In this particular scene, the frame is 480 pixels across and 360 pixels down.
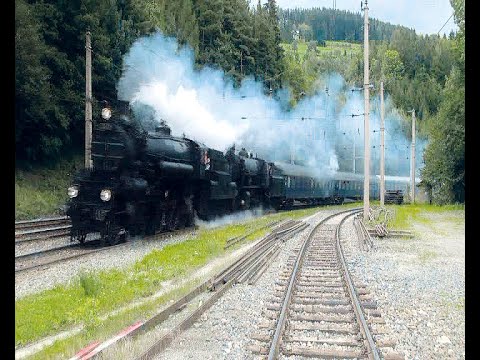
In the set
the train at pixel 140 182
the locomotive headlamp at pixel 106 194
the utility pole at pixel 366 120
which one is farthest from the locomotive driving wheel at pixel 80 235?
the utility pole at pixel 366 120

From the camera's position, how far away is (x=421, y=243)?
55.9 ft

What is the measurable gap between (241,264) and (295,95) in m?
56.7

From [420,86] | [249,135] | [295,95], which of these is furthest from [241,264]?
[295,95]

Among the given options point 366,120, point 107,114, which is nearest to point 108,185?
point 107,114

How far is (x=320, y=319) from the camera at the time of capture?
716cm

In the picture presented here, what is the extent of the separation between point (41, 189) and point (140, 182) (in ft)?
41.4

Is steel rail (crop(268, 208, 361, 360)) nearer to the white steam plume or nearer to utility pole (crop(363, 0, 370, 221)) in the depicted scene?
the white steam plume

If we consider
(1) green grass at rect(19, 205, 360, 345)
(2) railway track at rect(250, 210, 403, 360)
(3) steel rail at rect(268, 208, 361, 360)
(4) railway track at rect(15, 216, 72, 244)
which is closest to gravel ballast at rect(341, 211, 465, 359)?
(2) railway track at rect(250, 210, 403, 360)

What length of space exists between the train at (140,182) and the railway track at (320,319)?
541 centimetres

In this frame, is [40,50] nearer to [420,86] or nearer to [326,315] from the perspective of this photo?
[326,315]

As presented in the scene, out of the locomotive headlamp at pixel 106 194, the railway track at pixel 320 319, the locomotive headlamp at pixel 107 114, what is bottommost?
the railway track at pixel 320 319

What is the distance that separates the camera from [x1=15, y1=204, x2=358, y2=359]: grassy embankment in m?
6.82

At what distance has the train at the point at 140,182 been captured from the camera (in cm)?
1431

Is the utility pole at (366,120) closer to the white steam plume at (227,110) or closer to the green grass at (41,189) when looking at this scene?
the white steam plume at (227,110)
